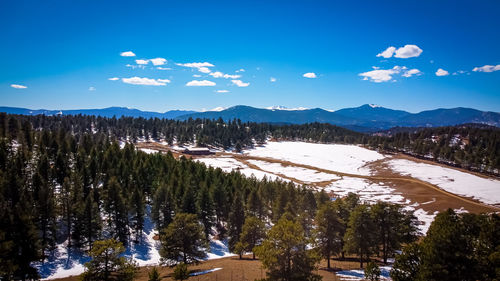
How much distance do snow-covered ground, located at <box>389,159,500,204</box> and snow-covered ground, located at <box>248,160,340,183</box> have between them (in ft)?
136

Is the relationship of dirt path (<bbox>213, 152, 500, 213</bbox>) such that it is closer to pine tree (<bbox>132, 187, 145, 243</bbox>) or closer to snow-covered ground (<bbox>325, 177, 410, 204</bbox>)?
snow-covered ground (<bbox>325, 177, 410, 204</bbox>)

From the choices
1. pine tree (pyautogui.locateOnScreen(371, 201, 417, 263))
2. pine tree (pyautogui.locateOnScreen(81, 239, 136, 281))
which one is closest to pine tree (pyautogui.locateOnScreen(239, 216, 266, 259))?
pine tree (pyautogui.locateOnScreen(371, 201, 417, 263))

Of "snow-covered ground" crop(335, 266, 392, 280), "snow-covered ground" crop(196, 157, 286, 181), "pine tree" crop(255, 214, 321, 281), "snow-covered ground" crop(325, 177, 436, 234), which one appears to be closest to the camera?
"pine tree" crop(255, 214, 321, 281)

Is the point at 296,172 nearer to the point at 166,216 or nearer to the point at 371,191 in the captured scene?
the point at 371,191

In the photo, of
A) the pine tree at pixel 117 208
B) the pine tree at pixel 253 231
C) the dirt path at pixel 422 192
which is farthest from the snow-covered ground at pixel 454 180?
the pine tree at pixel 117 208

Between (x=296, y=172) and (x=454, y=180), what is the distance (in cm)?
7189

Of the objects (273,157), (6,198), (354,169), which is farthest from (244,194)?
(273,157)

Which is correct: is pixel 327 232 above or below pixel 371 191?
above

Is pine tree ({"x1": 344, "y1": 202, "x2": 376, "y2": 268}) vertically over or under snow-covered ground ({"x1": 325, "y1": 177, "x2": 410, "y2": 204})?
over

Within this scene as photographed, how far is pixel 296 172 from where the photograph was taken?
456 ft

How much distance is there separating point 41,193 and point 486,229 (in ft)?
220

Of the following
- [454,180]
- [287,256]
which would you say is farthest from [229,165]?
[287,256]

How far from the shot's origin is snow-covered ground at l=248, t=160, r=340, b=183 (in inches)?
4926

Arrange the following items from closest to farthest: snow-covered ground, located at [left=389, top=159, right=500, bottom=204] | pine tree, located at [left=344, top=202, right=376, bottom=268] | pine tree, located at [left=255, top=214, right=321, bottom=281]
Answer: pine tree, located at [left=255, top=214, right=321, bottom=281], pine tree, located at [left=344, top=202, right=376, bottom=268], snow-covered ground, located at [left=389, top=159, right=500, bottom=204]
